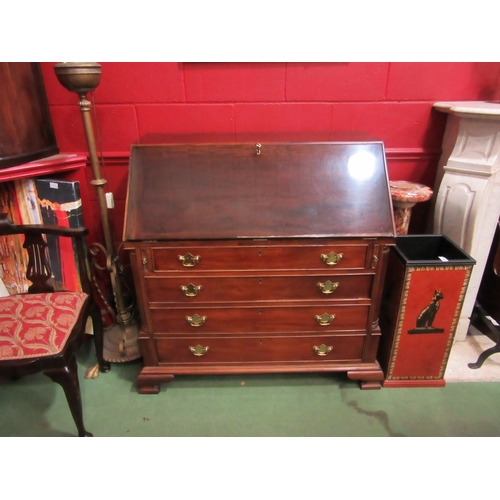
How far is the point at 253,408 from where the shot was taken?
1735mm

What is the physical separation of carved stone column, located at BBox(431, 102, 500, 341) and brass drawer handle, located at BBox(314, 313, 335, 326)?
2.59 ft

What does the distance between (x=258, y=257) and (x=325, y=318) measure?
44 centimetres

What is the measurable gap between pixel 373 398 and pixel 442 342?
1.40 ft

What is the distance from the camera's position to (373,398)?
178 cm

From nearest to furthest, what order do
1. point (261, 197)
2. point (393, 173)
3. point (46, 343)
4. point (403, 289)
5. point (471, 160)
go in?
point (46, 343) → point (261, 197) → point (403, 289) → point (471, 160) → point (393, 173)

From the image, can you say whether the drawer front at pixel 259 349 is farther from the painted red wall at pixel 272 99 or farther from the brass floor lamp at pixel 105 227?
the painted red wall at pixel 272 99

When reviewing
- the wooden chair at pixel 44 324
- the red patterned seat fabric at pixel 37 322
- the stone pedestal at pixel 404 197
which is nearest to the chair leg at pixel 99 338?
the wooden chair at pixel 44 324

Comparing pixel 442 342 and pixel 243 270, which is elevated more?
pixel 243 270

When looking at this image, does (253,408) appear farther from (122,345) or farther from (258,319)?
(122,345)

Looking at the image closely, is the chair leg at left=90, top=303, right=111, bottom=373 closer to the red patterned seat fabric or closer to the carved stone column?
the red patterned seat fabric

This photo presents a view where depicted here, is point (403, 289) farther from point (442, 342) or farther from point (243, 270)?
point (243, 270)

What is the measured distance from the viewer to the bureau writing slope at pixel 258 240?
4.92ft

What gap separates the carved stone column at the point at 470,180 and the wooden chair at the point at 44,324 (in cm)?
180
